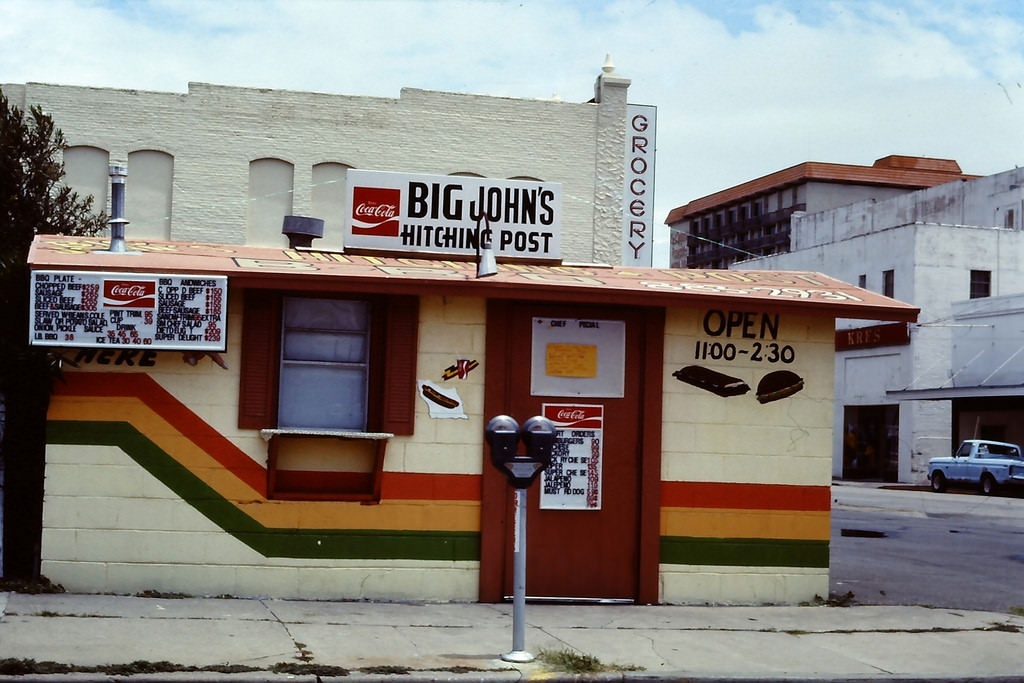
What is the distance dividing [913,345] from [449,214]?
37127mm

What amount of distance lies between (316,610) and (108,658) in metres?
2.55

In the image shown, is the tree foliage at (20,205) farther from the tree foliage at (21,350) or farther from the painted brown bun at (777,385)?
A: the painted brown bun at (777,385)

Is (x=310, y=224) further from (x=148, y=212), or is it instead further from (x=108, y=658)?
(x=148, y=212)

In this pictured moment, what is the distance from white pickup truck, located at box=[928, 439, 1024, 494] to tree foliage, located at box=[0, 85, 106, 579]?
98.4 feet

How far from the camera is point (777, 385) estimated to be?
466 inches

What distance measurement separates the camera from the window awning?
411 inches

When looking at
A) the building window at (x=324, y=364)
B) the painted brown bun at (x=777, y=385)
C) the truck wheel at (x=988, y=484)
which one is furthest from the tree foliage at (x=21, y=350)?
the truck wheel at (x=988, y=484)

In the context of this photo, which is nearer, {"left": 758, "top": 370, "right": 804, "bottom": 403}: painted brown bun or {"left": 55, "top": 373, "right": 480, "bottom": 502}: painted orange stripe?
{"left": 55, "top": 373, "right": 480, "bottom": 502}: painted orange stripe

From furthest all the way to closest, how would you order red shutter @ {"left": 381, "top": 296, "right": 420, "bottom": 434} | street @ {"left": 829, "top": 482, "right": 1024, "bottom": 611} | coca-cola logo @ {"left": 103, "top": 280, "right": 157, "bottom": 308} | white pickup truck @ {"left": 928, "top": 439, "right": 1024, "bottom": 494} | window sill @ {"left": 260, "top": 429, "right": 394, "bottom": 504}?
white pickup truck @ {"left": 928, "top": 439, "right": 1024, "bottom": 494} → street @ {"left": 829, "top": 482, "right": 1024, "bottom": 611} → red shutter @ {"left": 381, "top": 296, "right": 420, "bottom": 434} → window sill @ {"left": 260, "top": 429, "right": 394, "bottom": 504} → coca-cola logo @ {"left": 103, "top": 280, "right": 157, "bottom": 308}

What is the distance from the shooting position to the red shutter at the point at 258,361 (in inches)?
425

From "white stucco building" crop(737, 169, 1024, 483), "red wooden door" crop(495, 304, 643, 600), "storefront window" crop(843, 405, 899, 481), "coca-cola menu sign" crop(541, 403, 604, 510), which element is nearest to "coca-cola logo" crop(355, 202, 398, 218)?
"red wooden door" crop(495, 304, 643, 600)

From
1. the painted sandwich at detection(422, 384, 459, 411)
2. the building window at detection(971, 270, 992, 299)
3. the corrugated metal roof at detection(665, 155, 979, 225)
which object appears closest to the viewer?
the painted sandwich at detection(422, 384, 459, 411)

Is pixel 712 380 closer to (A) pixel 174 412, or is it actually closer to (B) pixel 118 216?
(A) pixel 174 412

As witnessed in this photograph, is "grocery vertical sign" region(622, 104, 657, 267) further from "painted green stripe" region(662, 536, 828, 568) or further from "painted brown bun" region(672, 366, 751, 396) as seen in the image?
"painted green stripe" region(662, 536, 828, 568)
